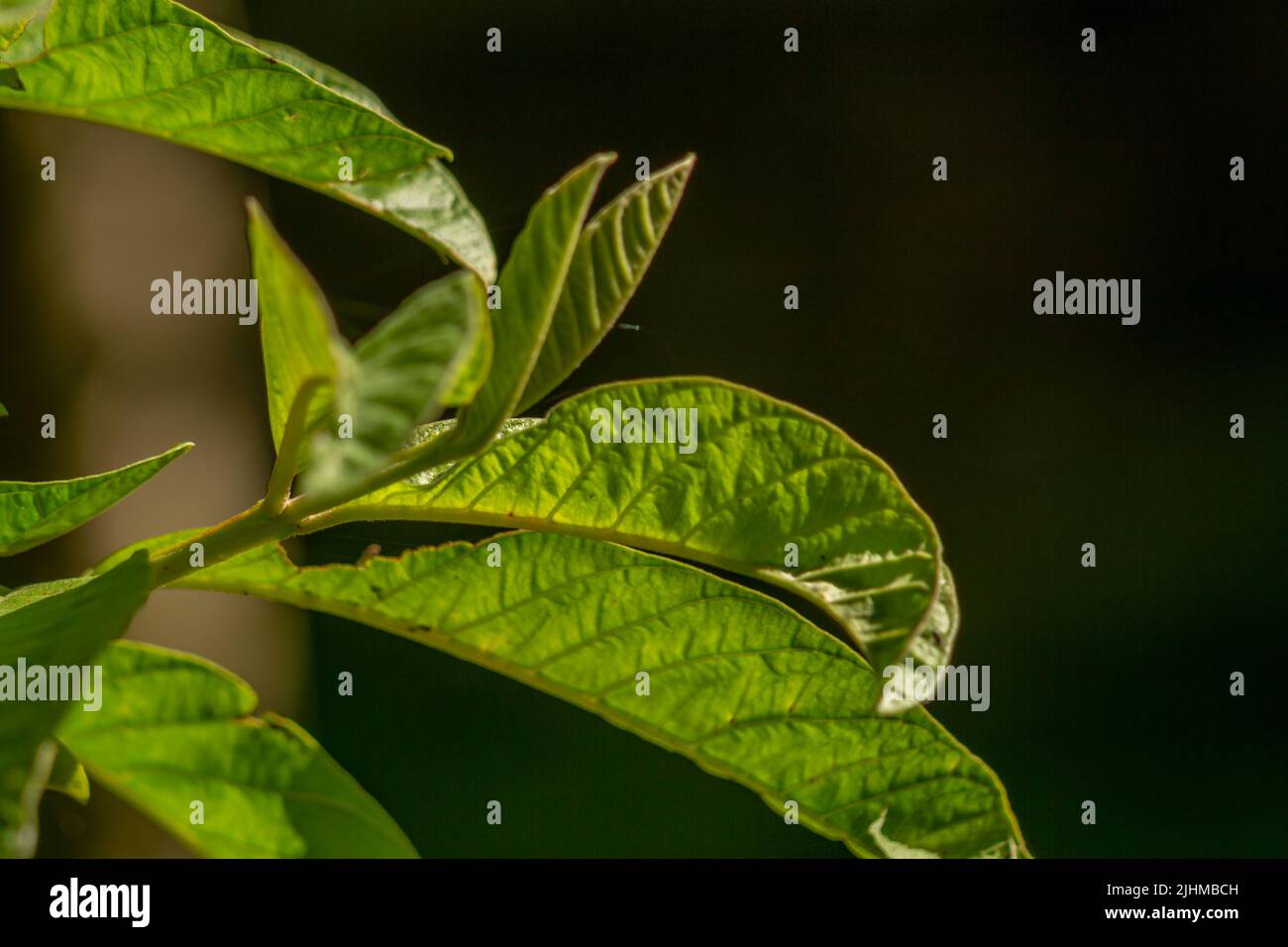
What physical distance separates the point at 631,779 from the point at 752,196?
5.74 feet

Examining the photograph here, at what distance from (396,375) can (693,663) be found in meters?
0.33

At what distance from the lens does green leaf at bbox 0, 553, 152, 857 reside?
1.13ft

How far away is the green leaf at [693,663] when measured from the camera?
1.93ft

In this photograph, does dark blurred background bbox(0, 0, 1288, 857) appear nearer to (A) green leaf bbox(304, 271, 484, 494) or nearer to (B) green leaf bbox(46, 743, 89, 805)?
(B) green leaf bbox(46, 743, 89, 805)

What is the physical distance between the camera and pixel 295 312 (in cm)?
34

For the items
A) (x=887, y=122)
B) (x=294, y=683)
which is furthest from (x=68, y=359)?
(x=887, y=122)

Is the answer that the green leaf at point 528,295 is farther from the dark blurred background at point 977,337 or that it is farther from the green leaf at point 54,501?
the dark blurred background at point 977,337

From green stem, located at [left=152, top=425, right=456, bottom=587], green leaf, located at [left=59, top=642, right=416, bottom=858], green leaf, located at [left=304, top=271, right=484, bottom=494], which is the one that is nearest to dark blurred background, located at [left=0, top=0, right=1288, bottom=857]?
green leaf, located at [left=59, top=642, right=416, bottom=858]

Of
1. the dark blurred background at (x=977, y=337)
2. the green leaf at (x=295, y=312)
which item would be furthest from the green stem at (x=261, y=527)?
the dark blurred background at (x=977, y=337)

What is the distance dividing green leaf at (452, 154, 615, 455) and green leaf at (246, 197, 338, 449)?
0.06 metres

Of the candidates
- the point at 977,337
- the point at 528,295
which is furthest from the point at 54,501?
the point at 977,337

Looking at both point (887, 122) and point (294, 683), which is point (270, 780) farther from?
point (887, 122)

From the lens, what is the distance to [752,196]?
363 centimetres

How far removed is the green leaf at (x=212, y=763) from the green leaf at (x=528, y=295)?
0.86 feet
